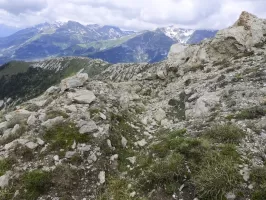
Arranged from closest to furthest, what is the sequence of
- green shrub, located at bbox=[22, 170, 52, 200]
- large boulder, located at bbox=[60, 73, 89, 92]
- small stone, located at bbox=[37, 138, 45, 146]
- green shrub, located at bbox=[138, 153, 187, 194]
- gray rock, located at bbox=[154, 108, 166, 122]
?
1. green shrub, located at bbox=[138, 153, 187, 194]
2. green shrub, located at bbox=[22, 170, 52, 200]
3. small stone, located at bbox=[37, 138, 45, 146]
4. gray rock, located at bbox=[154, 108, 166, 122]
5. large boulder, located at bbox=[60, 73, 89, 92]

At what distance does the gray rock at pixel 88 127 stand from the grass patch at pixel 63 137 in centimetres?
31

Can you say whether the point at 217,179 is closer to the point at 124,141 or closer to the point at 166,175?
the point at 166,175

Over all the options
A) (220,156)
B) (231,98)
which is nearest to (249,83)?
(231,98)

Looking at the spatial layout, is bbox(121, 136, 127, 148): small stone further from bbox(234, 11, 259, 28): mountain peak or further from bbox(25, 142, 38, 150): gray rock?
bbox(234, 11, 259, 28): mountain peak

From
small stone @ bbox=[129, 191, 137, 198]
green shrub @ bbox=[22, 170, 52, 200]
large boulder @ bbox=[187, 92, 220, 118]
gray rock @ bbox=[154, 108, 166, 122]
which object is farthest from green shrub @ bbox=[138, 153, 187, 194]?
gray rock @ bbox=[154, 108, 166, 122]

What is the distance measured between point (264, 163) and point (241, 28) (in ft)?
84.1

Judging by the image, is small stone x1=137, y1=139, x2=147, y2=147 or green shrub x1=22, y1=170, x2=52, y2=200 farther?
small stone x1=137, y1=139, x2=147, y2=147

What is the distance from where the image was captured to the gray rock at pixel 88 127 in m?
15.7

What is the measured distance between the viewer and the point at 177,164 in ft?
40.6

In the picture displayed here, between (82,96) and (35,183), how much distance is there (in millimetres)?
8684

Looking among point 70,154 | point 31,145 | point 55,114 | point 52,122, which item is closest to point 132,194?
point 70,154

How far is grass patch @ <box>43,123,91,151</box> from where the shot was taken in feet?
47.8

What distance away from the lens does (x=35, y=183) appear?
1221 cm

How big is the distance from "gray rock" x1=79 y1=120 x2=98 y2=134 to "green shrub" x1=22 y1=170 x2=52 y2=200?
357cm
